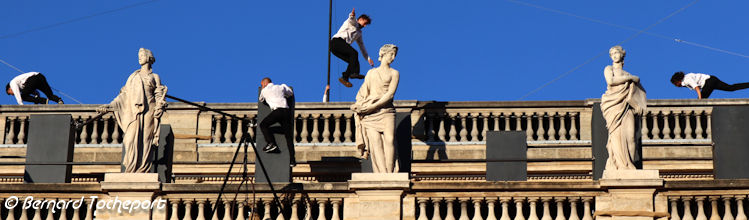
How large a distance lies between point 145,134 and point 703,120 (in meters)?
9.25

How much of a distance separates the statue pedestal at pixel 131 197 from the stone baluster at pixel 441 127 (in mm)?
6017

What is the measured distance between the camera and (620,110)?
2998 centimetres

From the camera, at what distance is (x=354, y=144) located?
34.3 metres

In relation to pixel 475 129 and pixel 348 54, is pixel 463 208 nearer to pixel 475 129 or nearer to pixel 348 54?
pixel 475 129

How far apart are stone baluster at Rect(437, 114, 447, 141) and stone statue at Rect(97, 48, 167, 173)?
556 centimetres

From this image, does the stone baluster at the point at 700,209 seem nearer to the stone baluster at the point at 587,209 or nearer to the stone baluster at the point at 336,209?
the stone baluster at the point at 587,209

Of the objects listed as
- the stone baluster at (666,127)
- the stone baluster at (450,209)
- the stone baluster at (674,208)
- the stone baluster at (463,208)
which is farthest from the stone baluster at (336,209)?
the stone baluster at (666,127)

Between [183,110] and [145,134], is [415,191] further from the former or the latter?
[183,110]

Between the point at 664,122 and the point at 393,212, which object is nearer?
the point at 393,212

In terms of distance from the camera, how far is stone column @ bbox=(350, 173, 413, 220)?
29.7 m

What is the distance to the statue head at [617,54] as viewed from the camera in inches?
1192

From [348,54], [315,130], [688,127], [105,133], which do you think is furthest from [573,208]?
[105,133]

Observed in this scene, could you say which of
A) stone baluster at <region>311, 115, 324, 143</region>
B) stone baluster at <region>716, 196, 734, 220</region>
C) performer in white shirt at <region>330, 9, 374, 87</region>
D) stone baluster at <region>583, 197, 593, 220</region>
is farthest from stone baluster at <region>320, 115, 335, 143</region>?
stone baluster at <region>716, 196, 734, 220</region>

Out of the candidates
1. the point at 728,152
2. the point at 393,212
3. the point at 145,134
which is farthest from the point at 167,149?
the point at 728,152
